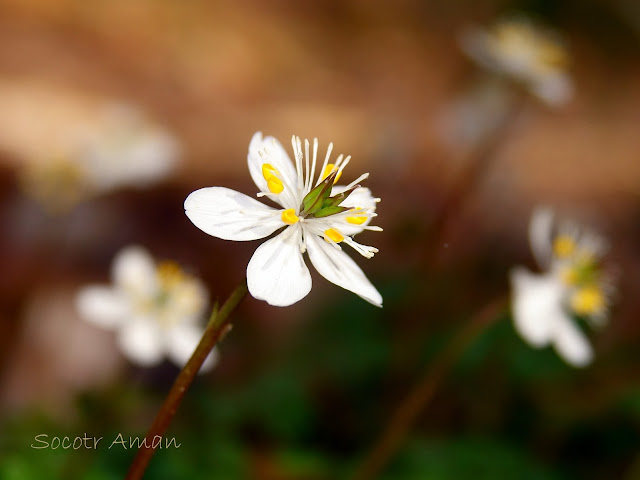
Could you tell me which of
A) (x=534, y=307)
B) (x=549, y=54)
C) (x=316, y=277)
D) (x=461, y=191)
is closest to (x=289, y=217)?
(x=534, y=307)

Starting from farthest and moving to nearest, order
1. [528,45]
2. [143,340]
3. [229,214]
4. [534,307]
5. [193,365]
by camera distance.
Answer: [528,45] < [143,340] < [534,307] < [229,214] < [193,365]

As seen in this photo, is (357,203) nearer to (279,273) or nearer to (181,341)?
(279,273)

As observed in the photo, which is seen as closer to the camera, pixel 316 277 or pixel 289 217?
pixel 289 217

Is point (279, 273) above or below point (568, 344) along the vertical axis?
below

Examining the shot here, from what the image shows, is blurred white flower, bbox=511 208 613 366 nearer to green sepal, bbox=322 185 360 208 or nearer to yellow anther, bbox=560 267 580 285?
yellow anther, bbox=560 267 580 285

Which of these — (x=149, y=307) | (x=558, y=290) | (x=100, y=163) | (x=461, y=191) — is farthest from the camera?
(x=461, y=191)

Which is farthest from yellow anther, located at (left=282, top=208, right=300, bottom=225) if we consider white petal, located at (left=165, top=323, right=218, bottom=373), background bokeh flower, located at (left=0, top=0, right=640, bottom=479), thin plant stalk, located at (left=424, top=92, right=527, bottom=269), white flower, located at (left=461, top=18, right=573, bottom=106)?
white flower, located at (left=461, top=18, right=573, bottom=106)

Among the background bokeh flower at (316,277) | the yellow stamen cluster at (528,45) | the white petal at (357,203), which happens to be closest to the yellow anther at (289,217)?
the white petal at (357,203)

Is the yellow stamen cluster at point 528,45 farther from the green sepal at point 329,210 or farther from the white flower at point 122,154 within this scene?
the green sepal at point 329,210
